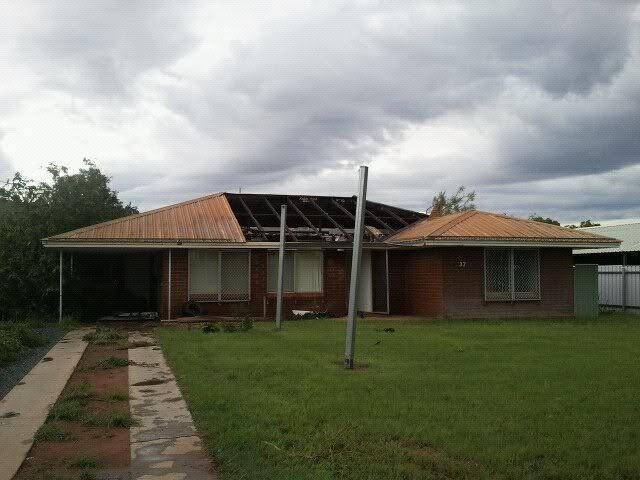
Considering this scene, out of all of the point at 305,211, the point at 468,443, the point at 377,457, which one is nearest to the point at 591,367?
the point at 468,443

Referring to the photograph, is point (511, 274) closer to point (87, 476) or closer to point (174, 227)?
point (174, 227)

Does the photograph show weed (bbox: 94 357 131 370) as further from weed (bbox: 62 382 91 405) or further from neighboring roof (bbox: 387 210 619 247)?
neighboring roof (bbox: 387 210 619 247)

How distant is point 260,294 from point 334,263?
8.31ft

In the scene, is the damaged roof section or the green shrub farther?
the damaged roof section

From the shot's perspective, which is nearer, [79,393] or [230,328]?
[79,393]

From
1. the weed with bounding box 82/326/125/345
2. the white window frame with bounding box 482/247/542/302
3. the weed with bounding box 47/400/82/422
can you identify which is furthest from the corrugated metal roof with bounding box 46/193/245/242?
the weed with bounding box 47/400/82/422

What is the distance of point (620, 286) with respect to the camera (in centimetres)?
2458

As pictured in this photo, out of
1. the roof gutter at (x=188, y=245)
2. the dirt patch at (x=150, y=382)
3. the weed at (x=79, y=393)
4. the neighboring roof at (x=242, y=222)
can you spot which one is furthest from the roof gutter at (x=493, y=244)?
the weed at (x=79, y=393)

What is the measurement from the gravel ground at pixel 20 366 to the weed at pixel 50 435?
225 cm

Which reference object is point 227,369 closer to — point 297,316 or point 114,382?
point 114,382

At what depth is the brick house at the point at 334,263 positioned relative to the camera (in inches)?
750

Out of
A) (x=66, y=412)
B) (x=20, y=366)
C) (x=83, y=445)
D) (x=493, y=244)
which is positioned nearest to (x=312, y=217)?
(x=493, y=244)

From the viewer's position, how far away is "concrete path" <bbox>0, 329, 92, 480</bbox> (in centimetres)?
570

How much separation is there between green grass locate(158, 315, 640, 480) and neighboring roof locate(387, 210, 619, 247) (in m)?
6.32
